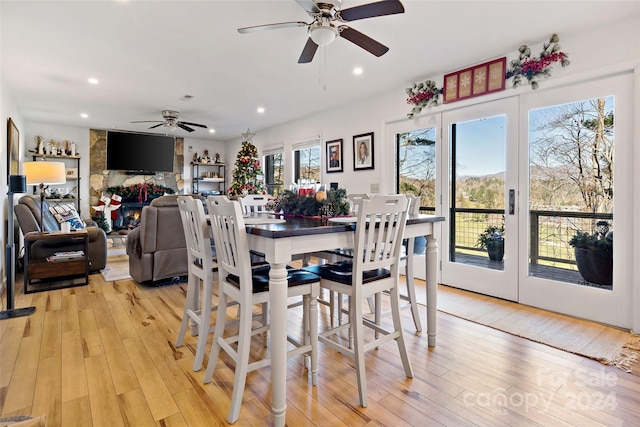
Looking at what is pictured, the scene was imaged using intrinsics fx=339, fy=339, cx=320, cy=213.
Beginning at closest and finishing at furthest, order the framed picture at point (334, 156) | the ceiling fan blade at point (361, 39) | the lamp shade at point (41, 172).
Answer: the ceiling fan blade at point (361, 39)
the lamp shade at point (41, 172)
the framed picture at point (334, 156)

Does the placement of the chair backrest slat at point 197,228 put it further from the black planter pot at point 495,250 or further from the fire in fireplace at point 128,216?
the fire in fireplace at point 128,216

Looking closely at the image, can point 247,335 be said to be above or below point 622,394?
above

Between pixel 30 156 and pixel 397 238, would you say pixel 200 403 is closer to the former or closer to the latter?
pixel 397 238

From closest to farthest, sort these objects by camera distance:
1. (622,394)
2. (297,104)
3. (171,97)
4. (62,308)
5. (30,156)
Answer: (622,394)
(62,308)
(171,97)
(297,104)
(30,156)

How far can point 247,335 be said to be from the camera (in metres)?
1.65

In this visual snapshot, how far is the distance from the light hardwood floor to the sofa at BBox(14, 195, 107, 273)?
5.32 feet

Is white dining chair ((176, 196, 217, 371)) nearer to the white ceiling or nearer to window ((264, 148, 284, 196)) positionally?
the white ceiling

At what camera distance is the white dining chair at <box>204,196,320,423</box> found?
1.62m

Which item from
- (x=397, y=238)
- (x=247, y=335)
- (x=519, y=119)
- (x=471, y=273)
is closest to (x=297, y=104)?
(x=519, y=119)

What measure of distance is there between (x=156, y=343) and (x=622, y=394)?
285cm

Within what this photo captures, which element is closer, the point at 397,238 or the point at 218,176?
the point at 397,238

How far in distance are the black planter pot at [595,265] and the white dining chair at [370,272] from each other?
80.5 inches

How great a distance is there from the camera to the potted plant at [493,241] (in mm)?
3494

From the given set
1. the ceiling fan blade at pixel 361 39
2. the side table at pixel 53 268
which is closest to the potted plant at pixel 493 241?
the ceiling fan blade at pixel 361 39
